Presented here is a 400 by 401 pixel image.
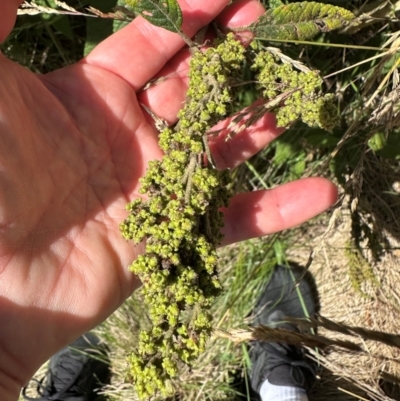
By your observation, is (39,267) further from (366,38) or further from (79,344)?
(79,344)

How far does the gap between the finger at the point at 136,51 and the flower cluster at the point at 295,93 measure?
1.66ft

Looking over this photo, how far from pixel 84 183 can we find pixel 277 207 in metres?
0.96

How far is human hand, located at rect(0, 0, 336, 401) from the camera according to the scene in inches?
74.3

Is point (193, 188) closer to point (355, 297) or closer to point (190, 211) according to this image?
point (190, 211)

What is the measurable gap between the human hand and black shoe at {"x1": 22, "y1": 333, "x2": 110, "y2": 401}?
6.99 ft

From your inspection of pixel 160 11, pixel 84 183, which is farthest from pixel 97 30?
pixel 84 183

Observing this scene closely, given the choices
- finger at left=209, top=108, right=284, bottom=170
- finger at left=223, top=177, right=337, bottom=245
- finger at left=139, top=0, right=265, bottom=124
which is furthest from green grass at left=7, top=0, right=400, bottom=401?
finger at left=139, top=0, right=265, bottom=124

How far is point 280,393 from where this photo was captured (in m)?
3.88

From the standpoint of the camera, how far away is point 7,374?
1.85m

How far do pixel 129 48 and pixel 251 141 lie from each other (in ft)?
2.47

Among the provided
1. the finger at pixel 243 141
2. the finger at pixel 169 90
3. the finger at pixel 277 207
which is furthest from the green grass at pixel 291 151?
the finger at pixel 169 90

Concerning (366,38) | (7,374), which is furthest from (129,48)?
(7,374)

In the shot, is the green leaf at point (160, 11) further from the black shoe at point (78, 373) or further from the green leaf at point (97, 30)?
the black shoe at point (78, 373)

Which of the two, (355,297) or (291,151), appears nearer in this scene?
(291,151)
